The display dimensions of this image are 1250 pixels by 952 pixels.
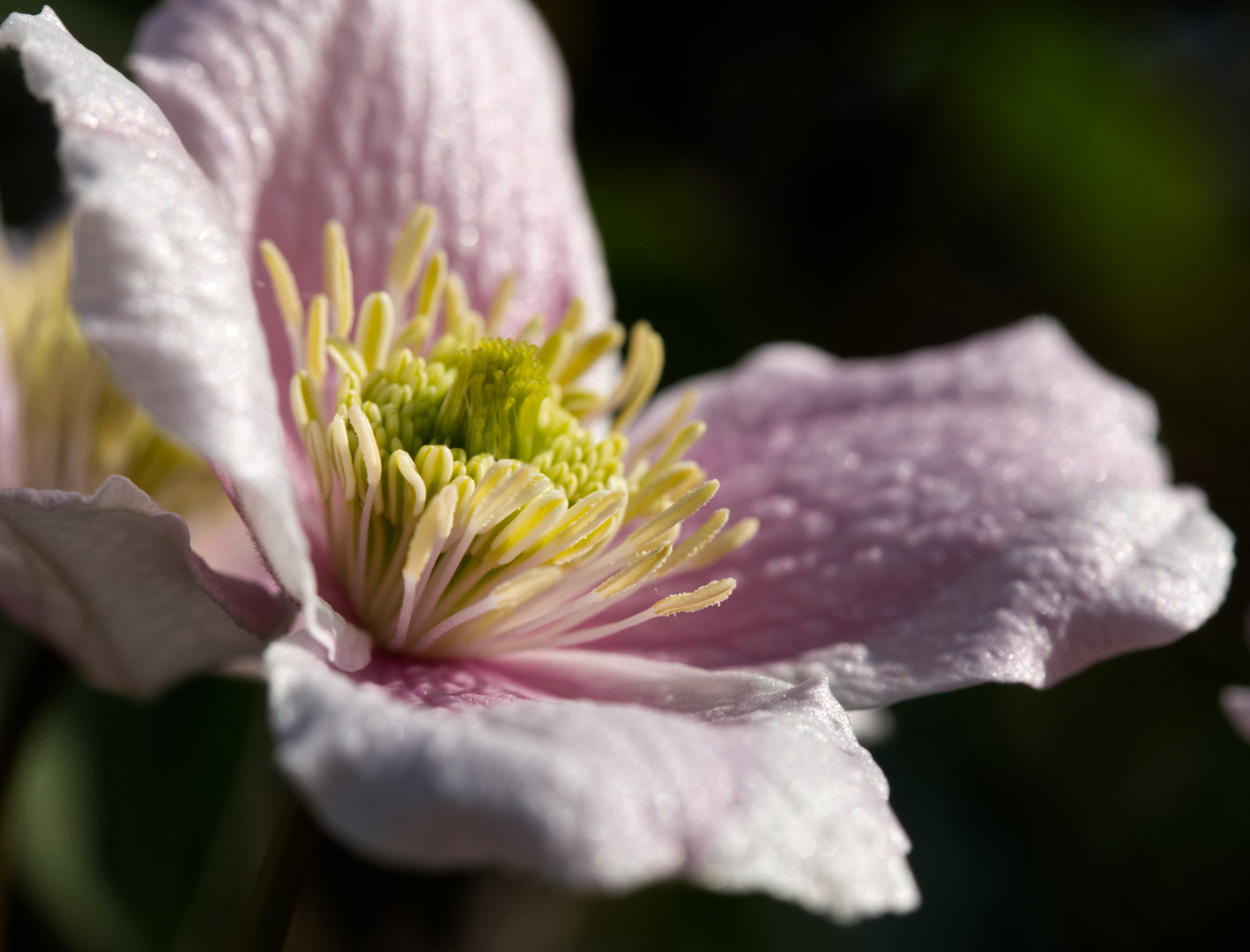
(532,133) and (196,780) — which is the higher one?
(532,133)

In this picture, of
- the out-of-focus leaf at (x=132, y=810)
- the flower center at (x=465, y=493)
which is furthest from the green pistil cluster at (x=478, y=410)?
the out-of-focus leaf at (x=132, y=810)

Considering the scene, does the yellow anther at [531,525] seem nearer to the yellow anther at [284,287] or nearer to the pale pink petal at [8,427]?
the yellow anther at [284,287]

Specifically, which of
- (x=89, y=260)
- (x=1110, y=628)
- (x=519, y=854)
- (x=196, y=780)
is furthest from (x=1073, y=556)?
(x=196, y=780)

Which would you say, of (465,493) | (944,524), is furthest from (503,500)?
(944,524)

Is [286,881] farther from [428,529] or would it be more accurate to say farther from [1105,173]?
[1105,173]

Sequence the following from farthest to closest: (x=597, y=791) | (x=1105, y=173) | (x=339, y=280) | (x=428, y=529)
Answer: (x=1105, y=173)
(x=339, y=280)
(x=428, y=529)
(x=597, y=791)

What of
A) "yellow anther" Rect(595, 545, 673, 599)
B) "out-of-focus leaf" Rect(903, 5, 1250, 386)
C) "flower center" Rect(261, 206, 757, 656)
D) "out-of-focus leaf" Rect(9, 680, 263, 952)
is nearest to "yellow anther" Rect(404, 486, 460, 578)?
"flower center" Rect(261, 206, 757, 656)

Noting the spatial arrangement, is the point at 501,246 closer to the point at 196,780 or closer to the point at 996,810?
the point at 196,780
